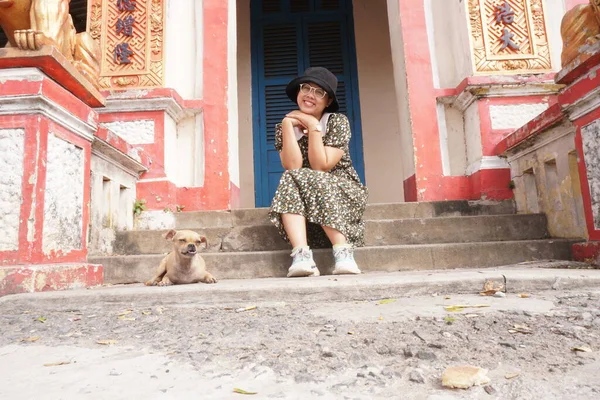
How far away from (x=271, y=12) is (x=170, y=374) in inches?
262

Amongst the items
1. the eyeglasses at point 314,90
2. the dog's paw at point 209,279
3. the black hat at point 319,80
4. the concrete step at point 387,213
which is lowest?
the dog's paw at point 209,279

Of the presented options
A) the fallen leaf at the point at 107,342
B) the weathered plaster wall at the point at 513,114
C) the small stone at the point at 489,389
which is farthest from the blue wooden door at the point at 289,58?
the small stone at the point at 489,389

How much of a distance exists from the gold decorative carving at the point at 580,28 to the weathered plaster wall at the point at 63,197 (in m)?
3.21

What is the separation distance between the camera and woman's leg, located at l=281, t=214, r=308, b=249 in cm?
258

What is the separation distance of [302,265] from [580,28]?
2.31 meters

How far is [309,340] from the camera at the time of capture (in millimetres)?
1271

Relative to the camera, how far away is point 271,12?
6.68 m

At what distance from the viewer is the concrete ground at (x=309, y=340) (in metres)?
0.94

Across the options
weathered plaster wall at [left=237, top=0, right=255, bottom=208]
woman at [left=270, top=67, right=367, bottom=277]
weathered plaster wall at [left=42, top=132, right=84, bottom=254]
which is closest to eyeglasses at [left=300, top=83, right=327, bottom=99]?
woman at [left=270, top=67, right=367, bottom=277]

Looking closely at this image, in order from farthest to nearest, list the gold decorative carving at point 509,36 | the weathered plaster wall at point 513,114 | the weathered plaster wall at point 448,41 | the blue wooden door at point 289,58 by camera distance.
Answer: the blue wooden door at point 289,58, the weathered plaster wall at point 448,41, the gold decorative carving at point 509,36, the weathered plaster wall at point 513,114

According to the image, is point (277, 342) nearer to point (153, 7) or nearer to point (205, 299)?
point (205, 299)

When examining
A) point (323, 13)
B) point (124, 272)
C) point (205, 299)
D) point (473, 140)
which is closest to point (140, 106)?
point (124, 272)

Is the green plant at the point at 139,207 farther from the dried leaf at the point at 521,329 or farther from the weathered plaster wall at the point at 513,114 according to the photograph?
the weathered plaster wall at the point at 513,114

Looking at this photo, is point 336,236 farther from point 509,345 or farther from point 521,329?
point 509,345
